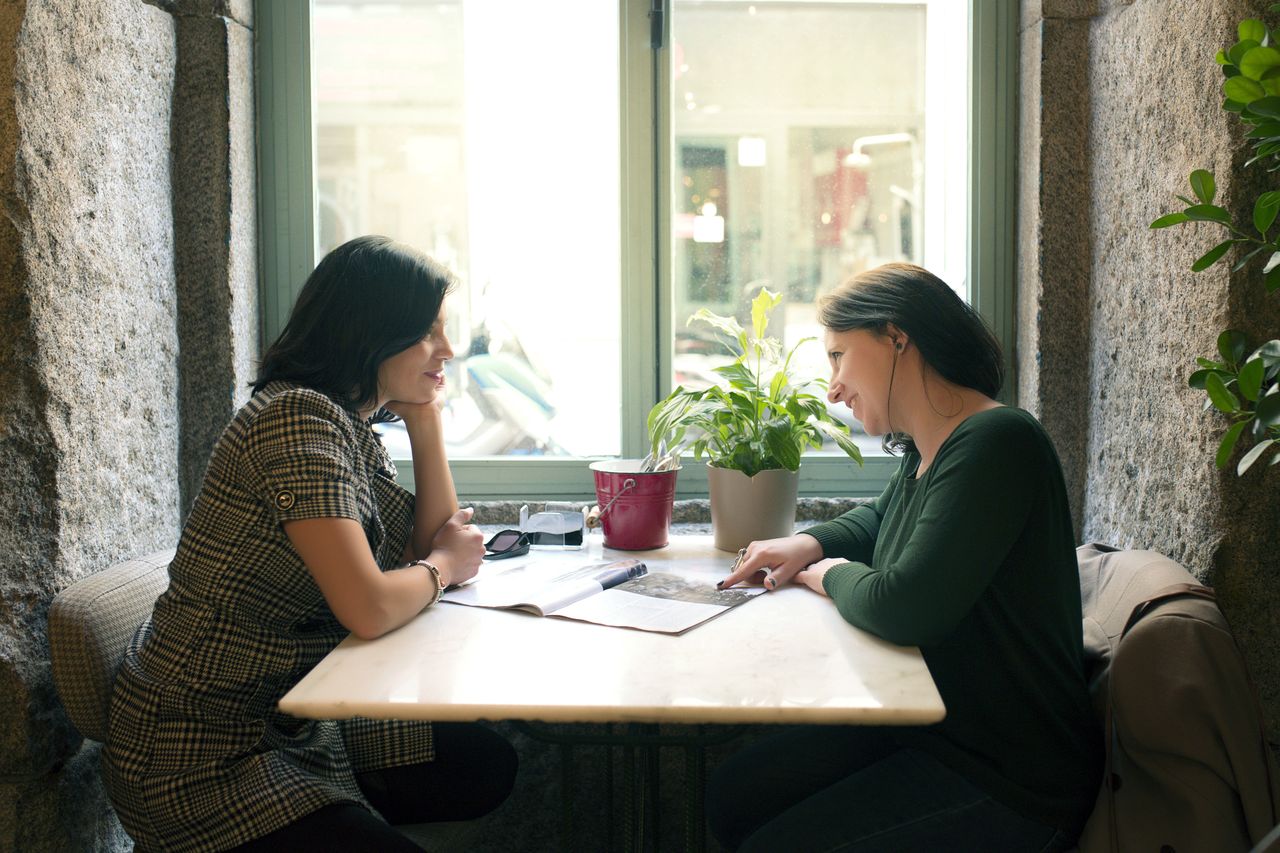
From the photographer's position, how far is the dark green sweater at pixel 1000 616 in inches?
55.7

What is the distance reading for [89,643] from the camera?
1571 mm

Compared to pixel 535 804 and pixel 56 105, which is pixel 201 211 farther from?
pixel 535 804

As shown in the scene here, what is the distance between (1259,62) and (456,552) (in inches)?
53.5

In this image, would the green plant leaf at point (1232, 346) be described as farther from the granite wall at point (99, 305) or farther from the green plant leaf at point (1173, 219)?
the granite wall at point (99, 305)

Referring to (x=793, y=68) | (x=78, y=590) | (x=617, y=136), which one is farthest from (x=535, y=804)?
(x=793, y=68)

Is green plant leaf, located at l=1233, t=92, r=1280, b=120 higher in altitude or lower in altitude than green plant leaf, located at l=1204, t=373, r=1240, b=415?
higher

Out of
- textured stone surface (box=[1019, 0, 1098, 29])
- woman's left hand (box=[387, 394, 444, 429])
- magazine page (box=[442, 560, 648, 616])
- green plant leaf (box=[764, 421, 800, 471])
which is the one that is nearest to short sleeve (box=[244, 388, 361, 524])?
magazine page (box=[442, 560, 648, 616])

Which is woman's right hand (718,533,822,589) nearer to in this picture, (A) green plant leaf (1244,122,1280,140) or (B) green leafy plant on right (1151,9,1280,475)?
(B) green leafy plant on right (1151,9,1280,475)

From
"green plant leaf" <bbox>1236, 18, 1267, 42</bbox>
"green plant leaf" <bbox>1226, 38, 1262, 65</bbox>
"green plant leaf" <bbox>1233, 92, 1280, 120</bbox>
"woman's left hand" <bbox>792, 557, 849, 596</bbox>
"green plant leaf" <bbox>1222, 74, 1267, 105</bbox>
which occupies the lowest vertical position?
"woman's left hand" <bbox>792, 557, 849, 596</bbox>

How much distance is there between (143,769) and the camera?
1.43 metres

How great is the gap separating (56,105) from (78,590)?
85 cm

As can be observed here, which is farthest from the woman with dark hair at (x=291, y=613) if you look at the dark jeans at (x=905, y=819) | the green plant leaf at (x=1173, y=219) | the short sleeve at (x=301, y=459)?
the green plant leaf at (x=1173, y=219)

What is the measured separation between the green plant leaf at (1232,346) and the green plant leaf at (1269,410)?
163 millimetres

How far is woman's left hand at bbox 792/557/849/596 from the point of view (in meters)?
1.71
